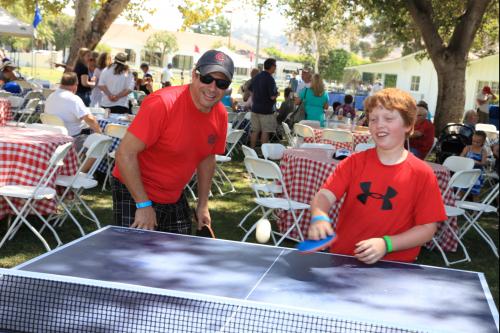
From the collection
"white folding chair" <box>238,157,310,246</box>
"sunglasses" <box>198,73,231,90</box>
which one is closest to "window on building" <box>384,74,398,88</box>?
"white folding chair" <box>238,157,310,246</box>

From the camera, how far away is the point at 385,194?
3.48m

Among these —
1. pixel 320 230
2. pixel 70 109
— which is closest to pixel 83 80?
pixel 70 109

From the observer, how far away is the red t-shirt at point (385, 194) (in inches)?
137

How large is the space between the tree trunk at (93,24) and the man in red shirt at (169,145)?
50.3 ft

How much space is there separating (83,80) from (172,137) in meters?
10.3

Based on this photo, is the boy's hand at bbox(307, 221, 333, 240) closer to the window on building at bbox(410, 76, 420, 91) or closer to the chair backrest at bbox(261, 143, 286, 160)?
the chair backrest at bbox(261, 143, 286, 160)

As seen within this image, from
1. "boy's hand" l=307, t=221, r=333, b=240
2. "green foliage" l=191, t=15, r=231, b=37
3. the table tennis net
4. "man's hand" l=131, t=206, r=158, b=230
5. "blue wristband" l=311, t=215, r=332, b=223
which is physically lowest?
the table tennis net

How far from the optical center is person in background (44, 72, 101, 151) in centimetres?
945

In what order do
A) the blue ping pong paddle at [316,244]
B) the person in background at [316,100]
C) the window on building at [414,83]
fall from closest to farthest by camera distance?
the blue ping pong paddle at [316,244]
the person in background at [316,100]
the window on building at [414,83]

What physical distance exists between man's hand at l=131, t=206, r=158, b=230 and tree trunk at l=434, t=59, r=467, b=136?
15.3 m

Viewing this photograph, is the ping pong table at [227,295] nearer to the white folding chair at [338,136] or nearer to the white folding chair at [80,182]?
the white folding chair at [80,182]

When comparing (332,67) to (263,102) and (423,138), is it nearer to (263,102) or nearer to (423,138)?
(263,102)

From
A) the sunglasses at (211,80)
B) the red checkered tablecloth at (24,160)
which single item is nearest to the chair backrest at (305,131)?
the red checkered tablecloth at (24,160)

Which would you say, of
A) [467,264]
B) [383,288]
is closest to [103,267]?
[383,288]
